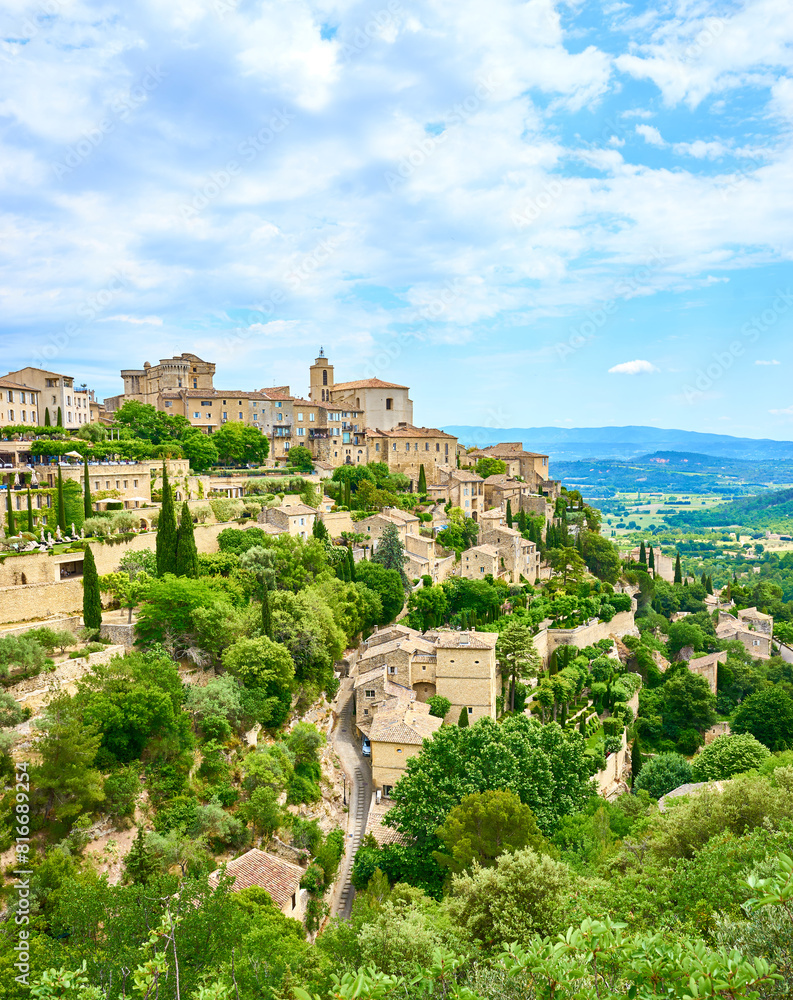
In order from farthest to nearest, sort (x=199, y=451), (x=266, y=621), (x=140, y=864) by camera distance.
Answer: (x=199, y=451) < (x=266, y=621) < (x=140, y=864)

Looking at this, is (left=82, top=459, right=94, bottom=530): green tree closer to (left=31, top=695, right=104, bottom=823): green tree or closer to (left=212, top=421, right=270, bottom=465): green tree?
(left=31, top=695, right=104, bottom=823): green tree

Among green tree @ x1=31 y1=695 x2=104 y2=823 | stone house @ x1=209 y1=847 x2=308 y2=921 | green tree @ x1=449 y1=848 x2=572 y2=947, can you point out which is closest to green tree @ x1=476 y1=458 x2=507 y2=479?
stone house @ x1=209 y1=847 x2=308 y2=921

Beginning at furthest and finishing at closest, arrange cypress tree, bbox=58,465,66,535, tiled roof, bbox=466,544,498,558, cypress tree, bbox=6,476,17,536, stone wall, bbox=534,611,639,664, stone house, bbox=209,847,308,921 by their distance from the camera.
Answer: tiled roof, bbox=466,544,498,558 < stone wall, bbox=534,611,639,664 < cypress tree, bbox=58,465,66,535 < cypress tree, bbox=6,476,17,536 < stone house, bbox=209,847,308,921

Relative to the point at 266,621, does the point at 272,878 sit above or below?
below

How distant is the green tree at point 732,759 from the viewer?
3003 centimetres

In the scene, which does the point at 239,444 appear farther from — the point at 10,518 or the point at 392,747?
the point at 392,747

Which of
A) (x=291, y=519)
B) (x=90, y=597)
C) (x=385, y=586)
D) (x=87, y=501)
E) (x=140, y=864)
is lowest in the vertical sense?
(x=140, y=864)

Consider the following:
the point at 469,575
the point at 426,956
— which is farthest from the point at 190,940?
the point at 469,575

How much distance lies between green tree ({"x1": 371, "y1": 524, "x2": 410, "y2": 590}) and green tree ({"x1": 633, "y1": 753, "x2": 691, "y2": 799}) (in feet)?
60.2

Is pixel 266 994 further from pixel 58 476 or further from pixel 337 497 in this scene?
pixel 337 497

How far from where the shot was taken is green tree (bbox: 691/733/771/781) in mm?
30031

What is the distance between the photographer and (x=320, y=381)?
2916 inches

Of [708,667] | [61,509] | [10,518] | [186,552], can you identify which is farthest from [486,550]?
[10,518]

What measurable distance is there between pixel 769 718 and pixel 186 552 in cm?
3602
